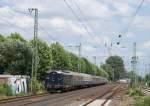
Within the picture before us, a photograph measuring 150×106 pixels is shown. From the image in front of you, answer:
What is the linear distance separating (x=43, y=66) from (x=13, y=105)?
65.9 meters

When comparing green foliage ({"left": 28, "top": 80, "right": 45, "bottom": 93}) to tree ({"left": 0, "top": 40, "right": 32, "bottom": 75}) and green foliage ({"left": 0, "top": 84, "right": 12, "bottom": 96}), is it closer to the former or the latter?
green foliage ({"left": 0, "top": 84, "right": 12, "bottom": 96})

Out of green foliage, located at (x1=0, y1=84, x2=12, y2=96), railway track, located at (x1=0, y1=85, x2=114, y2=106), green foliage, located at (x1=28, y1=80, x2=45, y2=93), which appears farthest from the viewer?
green foliage, located at (x1=28, y1=80, x2=45, y2=93)

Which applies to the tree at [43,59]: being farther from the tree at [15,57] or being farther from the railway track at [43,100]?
the railway track at [43,100]

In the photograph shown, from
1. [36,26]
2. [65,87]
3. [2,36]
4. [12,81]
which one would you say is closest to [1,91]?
[12,81]

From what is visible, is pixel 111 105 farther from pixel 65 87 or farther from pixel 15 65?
pixel 15 65

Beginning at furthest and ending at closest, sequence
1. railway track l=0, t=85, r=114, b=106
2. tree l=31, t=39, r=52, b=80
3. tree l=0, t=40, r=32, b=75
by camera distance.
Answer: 1. tree l=31, t=39, r=52, b=80
2. tree l=0, t=40, r=32, b=75
3. railway track l=0, t=85, r=114, b=106

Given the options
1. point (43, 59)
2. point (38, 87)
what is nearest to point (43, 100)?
point (38, 87)

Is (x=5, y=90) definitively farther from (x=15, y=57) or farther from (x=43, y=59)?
(x=43, y=59)

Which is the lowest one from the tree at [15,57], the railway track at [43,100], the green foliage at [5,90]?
the railway track at [43,100]

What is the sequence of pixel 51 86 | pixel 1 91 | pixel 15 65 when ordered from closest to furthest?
pixel 1 91 < pixel 51 86 < pixel 15 65

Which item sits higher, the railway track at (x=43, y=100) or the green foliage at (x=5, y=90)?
the green foliage at (x=5, y=90)

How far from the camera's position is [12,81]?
61.8 meters

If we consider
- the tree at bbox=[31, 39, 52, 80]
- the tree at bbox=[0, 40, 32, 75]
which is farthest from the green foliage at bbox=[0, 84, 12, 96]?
the tree at bbox=[31, 39, 52, 80]

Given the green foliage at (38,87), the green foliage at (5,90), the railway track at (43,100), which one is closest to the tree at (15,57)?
the green foliage at (38,87)
